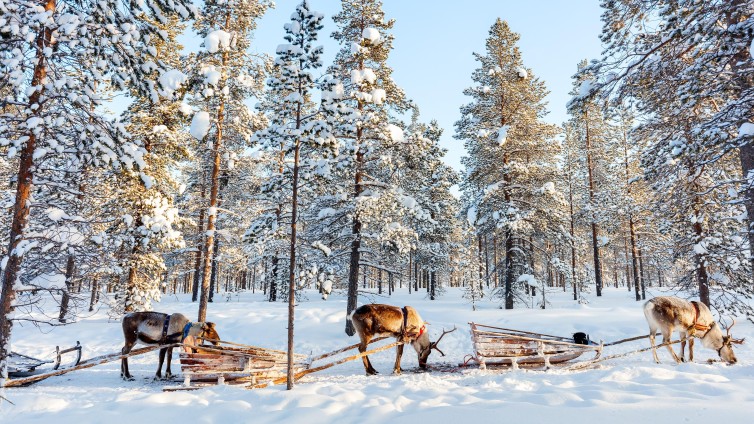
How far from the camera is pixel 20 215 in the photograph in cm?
729

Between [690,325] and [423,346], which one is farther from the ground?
[690,325]

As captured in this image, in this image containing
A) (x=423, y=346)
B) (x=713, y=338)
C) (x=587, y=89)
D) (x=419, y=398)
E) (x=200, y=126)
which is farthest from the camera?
(x=200, y=126)

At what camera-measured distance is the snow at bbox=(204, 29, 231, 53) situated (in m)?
12.8

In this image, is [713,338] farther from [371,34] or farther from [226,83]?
[226,83]

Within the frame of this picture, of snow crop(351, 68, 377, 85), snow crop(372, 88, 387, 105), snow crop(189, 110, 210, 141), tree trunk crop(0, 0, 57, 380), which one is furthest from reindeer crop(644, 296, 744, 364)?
snow crop(189, 110, 210, 141)

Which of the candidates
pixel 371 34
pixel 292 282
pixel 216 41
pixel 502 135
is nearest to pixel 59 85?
pixel 292 282

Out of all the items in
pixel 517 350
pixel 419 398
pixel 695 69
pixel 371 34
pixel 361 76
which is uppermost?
pixel 371 34

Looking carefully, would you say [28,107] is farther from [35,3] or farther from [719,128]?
[719,128]

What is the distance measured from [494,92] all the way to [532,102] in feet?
7.68

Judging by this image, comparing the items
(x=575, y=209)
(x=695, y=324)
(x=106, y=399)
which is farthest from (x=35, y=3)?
(x=575, y=209)

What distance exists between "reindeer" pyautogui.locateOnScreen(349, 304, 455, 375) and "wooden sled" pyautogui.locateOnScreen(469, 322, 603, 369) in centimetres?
107

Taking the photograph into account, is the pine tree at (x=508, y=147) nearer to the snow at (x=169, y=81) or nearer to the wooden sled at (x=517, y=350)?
the wooden sled at (x=517, y=350)

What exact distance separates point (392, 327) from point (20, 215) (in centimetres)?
864

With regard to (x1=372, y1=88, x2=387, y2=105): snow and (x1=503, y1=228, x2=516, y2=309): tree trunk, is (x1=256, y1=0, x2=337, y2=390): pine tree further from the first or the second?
(x1=503, y1=228, x2=516, y2=309): tree trunk
